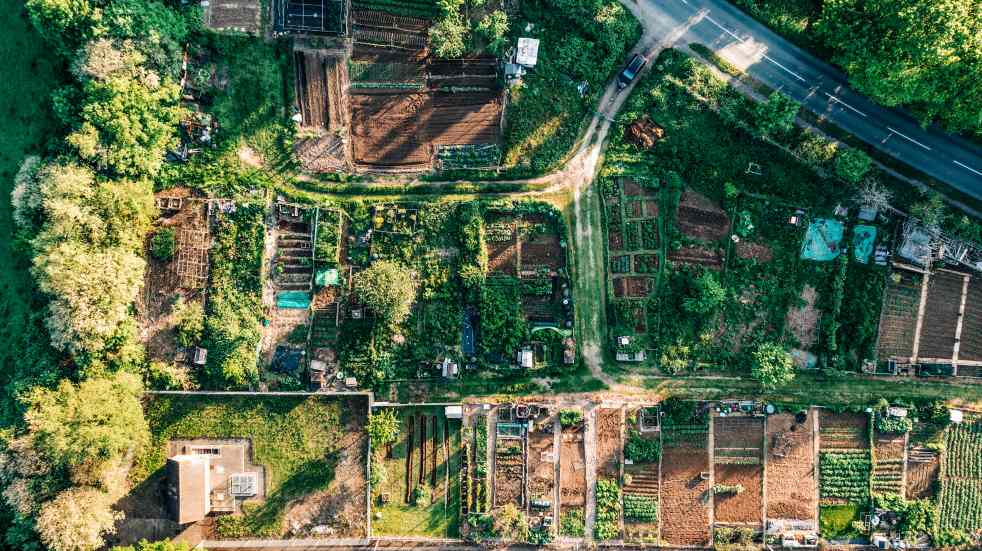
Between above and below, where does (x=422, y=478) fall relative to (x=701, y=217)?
below

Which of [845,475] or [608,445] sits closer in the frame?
[845,475]

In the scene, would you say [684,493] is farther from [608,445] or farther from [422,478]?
[422,478]

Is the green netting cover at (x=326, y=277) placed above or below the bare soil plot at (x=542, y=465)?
above

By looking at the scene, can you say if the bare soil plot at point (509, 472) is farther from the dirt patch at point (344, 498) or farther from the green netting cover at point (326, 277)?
the green netting cover at point (326, 277)

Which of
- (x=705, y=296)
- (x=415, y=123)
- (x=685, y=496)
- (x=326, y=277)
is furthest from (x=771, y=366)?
(x=326, y=277)

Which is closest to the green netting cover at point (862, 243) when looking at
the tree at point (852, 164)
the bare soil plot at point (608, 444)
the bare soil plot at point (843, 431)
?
the tree at point (852, 164)

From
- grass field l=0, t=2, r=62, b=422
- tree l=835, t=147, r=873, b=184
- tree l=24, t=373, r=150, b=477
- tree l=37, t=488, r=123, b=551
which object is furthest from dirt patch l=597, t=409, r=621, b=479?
grass field l=0, t=2, r=62, b=422
